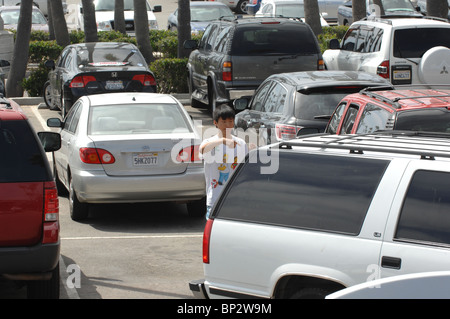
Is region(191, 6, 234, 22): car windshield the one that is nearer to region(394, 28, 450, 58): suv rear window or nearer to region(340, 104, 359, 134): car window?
region(394, 28, 450, 58): suv rear window

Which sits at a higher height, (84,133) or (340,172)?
(340,172)

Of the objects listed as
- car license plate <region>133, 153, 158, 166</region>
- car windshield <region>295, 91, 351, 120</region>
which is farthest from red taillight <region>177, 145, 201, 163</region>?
car windshield <region>295, 91, 351, 120</region>

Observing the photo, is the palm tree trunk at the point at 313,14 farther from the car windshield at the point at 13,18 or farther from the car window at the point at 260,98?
the car windshield at the point at 13,18

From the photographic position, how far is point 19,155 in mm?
6426

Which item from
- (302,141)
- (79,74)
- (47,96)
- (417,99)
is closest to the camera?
(302,141)

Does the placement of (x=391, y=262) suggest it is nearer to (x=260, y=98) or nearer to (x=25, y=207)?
(x=25, y=207)

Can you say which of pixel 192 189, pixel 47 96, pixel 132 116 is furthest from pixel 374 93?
pixel 47 96

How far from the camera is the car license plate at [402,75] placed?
15.3 m

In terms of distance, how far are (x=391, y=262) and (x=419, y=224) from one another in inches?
11.3

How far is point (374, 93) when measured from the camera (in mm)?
9203

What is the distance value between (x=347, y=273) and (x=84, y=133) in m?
5.77

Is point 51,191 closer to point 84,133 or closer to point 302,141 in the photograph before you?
point 302,141

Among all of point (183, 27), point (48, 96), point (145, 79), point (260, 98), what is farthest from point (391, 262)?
point (183, 27)

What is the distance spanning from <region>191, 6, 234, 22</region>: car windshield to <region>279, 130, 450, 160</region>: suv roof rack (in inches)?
919
